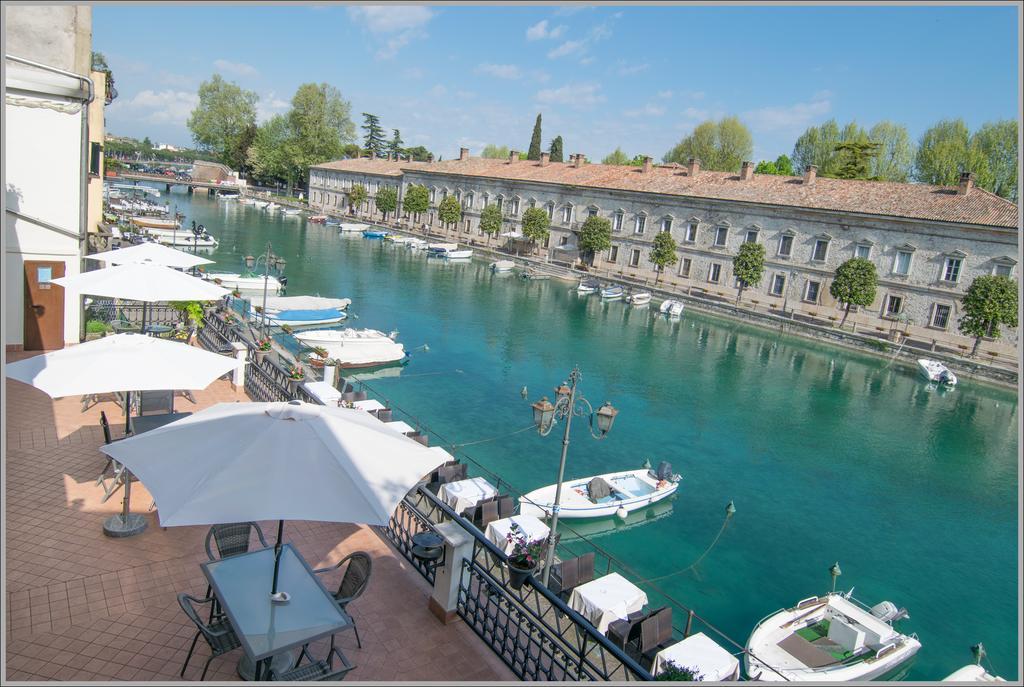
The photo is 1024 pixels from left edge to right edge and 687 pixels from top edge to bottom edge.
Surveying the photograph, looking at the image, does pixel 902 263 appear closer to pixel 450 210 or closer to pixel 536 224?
pixel 536 224

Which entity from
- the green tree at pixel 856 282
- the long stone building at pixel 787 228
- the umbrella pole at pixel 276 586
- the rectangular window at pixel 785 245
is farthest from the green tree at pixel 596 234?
the umbrella pole at pixel 276 586

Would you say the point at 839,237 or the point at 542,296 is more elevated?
the point at 839,237

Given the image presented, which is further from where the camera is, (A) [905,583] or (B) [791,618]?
(A) [905,583]

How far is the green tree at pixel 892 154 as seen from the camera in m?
64.0

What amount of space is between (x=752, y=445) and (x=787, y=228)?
88.7 feet

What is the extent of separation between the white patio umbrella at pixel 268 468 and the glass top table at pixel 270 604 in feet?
0.56

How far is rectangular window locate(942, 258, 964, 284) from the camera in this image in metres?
37.4

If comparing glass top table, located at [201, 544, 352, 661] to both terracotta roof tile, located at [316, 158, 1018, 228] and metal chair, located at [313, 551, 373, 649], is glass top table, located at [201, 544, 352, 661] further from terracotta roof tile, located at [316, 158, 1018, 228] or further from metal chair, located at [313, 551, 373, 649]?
terracotta roof tile, located at [316, 158, 1018, 228]

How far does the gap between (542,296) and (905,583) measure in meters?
32.4

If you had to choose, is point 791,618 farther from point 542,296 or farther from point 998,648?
point 542,296

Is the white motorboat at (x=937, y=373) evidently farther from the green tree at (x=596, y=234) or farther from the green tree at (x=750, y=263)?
the green tree at (x=596, y=234)

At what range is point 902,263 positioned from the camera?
3944cm

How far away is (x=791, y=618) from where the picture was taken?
11609 millimetres

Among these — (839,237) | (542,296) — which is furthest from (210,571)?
(839,237)
